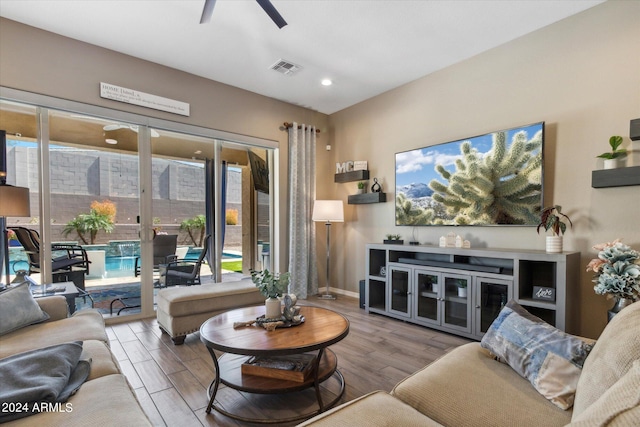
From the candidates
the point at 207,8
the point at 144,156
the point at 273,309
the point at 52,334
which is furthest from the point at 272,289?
the point at 144,156

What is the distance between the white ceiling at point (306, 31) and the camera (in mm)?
2740

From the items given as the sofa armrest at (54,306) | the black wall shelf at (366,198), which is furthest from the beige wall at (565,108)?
the sofa armrest at (54,306)

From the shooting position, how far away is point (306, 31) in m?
3.09

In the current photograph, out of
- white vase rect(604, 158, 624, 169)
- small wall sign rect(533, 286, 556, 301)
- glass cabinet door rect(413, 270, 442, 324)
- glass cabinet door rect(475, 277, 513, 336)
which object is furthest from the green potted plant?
glass cabinet door rect(413, 270, 442, 324)

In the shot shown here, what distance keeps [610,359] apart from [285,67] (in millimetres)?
3766

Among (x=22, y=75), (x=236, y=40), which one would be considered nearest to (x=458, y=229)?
(x=236, y=40)

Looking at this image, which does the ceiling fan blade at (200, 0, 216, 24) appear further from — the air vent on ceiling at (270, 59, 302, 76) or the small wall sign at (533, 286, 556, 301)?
the small wall sign at (533, 286, 556, 301)

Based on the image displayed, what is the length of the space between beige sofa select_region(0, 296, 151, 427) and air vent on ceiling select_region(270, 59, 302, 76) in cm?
306

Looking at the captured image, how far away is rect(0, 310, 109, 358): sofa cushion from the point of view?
174 cm

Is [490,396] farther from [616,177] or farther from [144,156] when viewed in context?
[144,156]

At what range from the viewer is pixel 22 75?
2982 mm

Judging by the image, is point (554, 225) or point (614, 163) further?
point (554, 225)

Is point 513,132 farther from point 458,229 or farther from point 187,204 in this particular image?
point 187,204

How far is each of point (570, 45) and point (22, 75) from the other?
5091 millimetres
